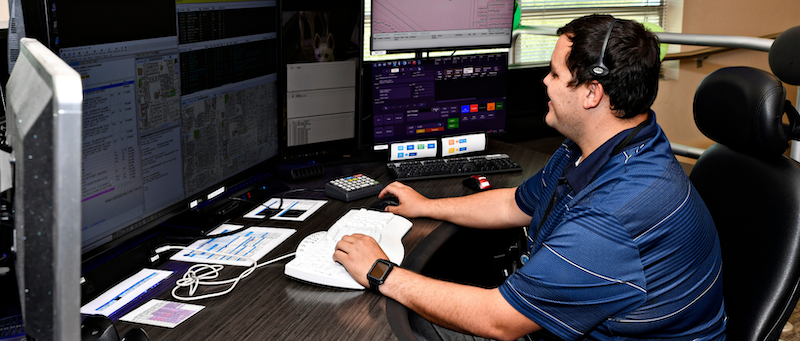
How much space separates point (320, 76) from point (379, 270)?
0.85 m

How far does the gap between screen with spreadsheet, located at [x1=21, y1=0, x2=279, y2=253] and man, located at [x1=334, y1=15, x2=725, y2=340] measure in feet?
1.42

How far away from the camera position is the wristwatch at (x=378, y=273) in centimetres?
116

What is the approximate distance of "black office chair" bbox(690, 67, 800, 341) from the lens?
3.65 ft

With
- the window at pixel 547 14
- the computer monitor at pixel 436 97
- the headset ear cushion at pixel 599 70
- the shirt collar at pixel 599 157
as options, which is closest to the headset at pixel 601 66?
the headset ear cushion at pixel 599 70

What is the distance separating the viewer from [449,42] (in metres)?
2.15

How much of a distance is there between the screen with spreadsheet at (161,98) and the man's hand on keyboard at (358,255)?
410mm

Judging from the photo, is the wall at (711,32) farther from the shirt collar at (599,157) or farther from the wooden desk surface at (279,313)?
the wooden desk surface at (279,313)

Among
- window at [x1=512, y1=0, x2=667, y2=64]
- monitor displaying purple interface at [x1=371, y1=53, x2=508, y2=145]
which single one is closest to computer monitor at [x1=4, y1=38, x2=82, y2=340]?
monitor displaying purple interface at [x1=371, y1=53, x2=508, y2=145]

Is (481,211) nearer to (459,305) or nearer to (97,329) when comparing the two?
(459,305)

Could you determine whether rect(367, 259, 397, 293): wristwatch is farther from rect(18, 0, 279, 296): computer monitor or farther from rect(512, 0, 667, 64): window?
rect(512, 0, 667, 64): window

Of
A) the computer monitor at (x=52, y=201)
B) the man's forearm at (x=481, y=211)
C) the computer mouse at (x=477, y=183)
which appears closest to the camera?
the computer monitor at (x=52, y=201)

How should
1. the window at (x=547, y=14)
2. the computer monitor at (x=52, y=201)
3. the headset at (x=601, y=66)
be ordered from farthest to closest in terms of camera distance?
the window at (x=547, y=14) → the headset at (x=601, y=66) → the computer monitor at (x=52, y=201)

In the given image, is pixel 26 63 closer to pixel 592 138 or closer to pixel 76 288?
pixel 76 288

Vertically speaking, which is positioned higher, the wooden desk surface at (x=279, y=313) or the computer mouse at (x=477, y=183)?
the computer mouse at (x=477, y=183)
